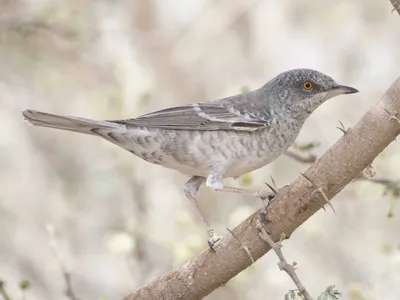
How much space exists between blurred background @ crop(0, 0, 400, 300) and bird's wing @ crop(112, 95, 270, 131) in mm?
1250

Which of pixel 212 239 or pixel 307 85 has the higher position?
pixel 307 85

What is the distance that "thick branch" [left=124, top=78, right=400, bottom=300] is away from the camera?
2.85 metres

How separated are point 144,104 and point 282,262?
3370 mm

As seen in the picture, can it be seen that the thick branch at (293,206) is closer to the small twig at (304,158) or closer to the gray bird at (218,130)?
the gray bird at (218,130)

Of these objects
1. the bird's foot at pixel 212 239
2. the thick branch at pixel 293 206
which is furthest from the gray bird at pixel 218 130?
the thick branch at pixel 293 206

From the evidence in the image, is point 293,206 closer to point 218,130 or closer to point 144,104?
point 218,130

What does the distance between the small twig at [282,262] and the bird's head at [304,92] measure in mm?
1508

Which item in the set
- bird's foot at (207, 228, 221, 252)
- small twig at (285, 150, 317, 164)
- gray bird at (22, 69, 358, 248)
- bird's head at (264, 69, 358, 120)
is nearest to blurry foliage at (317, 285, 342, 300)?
bird's foot at (207, 228, 221, 252)

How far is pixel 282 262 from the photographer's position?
272cm

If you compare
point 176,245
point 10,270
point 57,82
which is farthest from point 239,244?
point 57,82

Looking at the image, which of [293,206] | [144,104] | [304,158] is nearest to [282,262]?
[293,206]

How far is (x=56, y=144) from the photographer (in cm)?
869

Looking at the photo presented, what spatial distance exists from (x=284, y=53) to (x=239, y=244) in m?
5.03

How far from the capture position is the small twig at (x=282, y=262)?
2.62m
